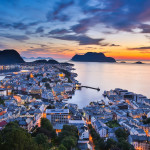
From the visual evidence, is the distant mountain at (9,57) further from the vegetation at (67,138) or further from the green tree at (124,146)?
the green tree at (124,146)

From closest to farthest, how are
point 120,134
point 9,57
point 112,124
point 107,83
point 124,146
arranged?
1. point 124,146
2. point 120,134
3. point 112,124
4. point 107,83
5. point 9,57

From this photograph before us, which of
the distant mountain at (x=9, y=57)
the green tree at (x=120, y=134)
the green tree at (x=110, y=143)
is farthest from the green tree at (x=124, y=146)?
the distant mountain at (x=9, y=57)

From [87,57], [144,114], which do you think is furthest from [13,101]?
[87,57]

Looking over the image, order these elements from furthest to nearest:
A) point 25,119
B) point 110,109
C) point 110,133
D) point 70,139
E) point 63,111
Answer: point 110,109 → point 63,111 → point 25,119 → point 110,133 → point 70,139

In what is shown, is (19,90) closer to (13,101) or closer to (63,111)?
(13,101)

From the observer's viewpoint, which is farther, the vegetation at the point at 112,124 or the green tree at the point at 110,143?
the vegetation at the point at 112,124

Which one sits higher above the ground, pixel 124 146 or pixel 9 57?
pixel 9 57

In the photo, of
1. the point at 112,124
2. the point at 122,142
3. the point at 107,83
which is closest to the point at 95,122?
the point at 112,124

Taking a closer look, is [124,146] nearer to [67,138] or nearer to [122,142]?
[122,142]

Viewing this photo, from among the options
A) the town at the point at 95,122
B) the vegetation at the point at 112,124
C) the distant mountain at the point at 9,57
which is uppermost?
the distant mountain at the point at 9,57

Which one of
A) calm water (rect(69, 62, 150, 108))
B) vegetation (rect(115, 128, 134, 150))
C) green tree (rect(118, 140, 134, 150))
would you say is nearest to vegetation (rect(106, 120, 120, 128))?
vegetation (rect(115, 128, 134, 150))

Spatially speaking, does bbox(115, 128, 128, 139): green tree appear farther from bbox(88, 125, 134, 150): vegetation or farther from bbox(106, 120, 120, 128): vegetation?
bbox(106, 120, 120, 128): vegetation
